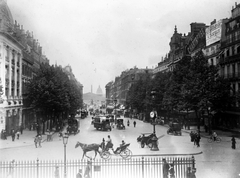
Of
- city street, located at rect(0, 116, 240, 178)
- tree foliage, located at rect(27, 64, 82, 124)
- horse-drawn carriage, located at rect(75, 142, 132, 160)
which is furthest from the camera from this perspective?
tree foliage, located at rect(27, 64, 82, 124)

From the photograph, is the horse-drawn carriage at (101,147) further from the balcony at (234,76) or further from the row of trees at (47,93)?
the balcony at (234,76)

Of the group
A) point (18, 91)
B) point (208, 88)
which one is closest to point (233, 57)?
point (208, 88)

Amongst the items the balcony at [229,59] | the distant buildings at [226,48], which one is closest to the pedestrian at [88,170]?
the distant buildings at [226,48]

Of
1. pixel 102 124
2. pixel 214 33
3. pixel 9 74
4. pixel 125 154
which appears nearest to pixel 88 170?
pixel 125 154

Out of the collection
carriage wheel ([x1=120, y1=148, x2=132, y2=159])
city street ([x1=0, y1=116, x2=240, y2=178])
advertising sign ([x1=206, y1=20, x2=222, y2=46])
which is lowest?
city street ([x1=0, y1=116, x2=240, y2=178])

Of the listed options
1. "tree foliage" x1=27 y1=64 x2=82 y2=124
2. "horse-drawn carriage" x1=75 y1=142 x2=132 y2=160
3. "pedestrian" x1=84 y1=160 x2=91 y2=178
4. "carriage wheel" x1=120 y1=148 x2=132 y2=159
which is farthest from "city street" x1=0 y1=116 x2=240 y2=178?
"tree foliage" x1=27 y1=64 x2=82 y2=124

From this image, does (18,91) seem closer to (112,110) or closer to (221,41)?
(221,41)

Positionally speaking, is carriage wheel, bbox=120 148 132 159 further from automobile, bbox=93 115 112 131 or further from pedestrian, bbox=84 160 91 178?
automobile, bbox=93 115 112 131

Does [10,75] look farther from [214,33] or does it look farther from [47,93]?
[214,33]
